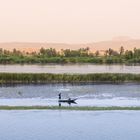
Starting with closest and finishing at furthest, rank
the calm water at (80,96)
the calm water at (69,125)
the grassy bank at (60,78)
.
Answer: the calm water at (69,125), the calm water at (80,96), the grassy bank at (60,78)

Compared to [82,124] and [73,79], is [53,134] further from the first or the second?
[73,79]

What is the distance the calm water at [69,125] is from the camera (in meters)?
25.8

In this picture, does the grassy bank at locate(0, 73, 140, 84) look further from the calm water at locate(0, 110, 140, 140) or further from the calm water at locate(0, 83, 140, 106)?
the calm water at locate(0, 110, 140, 140)

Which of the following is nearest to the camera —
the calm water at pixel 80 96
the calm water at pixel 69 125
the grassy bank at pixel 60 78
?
the calm water at pixel 69 125

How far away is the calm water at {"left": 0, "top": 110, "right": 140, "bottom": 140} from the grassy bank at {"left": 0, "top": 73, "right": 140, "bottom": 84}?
96.7 feet

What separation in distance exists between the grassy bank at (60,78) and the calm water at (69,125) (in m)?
29.5

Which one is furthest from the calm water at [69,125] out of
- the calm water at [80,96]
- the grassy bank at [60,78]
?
the grassy bank at [60,78]

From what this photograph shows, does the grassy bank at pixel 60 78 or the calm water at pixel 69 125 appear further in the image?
the grassy bank at pixel 60 78

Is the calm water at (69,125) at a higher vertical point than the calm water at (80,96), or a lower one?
higher

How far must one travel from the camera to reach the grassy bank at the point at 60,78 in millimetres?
63281

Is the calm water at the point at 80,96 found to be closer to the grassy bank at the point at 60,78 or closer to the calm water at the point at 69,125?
the calm water at the point at 69,125

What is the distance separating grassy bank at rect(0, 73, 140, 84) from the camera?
63.3 metres

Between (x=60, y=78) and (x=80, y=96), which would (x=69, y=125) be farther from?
(x=60, y=78)

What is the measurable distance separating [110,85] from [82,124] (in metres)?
30.5
